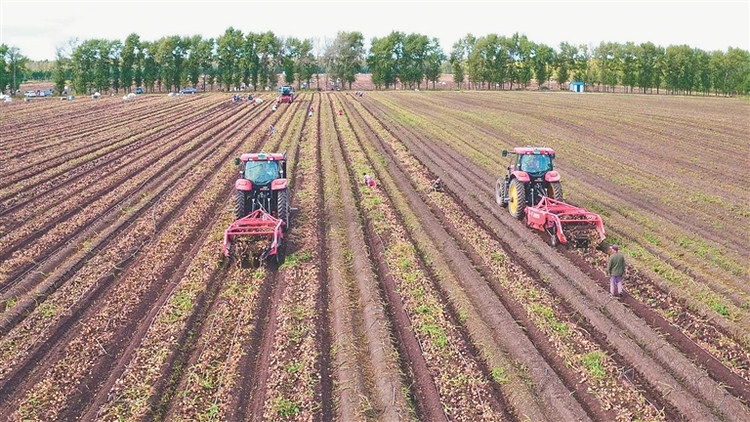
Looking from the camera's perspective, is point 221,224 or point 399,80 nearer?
point 221,224

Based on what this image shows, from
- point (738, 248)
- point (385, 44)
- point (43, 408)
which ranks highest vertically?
point (385, 44)

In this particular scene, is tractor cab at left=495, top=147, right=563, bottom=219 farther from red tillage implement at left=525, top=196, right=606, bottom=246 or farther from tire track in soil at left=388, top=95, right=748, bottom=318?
tire track in soil at left=388, top=95, right=748, bottom=318

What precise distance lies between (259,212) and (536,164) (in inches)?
297

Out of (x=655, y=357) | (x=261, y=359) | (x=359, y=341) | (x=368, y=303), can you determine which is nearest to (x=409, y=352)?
(x=359, y=341)

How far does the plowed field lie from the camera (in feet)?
22.5

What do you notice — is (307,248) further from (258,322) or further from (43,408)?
(43,408)

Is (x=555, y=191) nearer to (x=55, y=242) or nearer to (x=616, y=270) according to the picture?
(x=616, y=270)

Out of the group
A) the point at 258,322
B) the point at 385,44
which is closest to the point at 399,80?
the point at 385,44

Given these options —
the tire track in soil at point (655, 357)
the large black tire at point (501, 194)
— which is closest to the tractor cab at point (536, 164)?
the large black tire at point (501, 194)

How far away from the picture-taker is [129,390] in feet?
22.6

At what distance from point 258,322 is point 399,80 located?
92.9 metres

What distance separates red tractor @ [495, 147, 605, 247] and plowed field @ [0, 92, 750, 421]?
44 cm

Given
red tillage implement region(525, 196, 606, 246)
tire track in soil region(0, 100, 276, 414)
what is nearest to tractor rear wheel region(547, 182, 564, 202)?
red tillage implement region(525, 196, 606, 246)

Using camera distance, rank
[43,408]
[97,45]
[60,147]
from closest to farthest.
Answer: [43,408] → [60,147] → [97,45]
